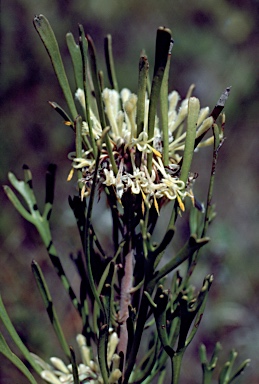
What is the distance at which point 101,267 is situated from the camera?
1.66 feet

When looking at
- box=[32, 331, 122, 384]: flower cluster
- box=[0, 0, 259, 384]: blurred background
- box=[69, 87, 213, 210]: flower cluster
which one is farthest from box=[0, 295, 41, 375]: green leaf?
box=[0, 0, 259, 384]: blurred background

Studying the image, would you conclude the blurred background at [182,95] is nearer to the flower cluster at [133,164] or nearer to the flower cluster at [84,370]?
the flower cluster at [84,370]

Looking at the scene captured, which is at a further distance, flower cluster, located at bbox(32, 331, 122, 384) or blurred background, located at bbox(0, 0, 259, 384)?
blurred background, located at bbox(0, 0, 259, 384)

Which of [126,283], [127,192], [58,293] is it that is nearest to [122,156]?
[127,192]

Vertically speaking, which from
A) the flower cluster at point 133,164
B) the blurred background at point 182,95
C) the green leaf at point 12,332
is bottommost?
the green leaf at point 12,332

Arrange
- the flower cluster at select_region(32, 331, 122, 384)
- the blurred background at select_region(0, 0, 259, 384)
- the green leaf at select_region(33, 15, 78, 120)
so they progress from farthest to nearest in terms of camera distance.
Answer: the blurred background at select_region(0, 0, 259, 384) < the flower cluster at select_region(32, 331, 122, 384) < the green leaf at select_region(33, 15, 78, 120)

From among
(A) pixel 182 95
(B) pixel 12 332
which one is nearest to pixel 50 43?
(B) pixel 12 332

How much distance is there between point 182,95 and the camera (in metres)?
2.40

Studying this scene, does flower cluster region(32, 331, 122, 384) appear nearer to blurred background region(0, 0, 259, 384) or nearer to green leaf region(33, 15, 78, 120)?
green leaf region(33, 15, 78, 120)

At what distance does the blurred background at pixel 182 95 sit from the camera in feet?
5.79

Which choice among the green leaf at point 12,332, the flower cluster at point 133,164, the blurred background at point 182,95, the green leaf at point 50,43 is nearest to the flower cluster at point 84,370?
the green leaf at point 12,332

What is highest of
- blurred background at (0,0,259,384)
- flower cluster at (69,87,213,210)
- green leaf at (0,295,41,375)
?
blurred background at (0,0,259,384)

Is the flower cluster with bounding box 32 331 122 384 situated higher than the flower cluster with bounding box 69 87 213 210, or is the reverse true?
the flower cluster with bounding box 69 87 213 210

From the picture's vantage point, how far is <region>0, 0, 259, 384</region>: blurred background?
1.77 metres
